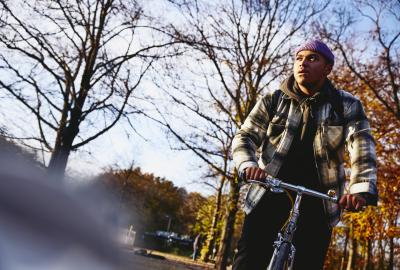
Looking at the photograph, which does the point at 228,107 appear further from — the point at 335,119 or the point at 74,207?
the point at 74,207

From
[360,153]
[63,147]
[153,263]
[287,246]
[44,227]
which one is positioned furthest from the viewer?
[153,263]

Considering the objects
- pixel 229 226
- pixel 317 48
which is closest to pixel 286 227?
pixel 317 48

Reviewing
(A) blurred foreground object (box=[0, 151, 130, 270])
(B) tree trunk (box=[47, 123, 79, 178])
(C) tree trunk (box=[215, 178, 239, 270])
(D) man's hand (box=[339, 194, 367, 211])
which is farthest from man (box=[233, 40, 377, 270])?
(C) tree trunk (box=[215, 178, 239, 270])

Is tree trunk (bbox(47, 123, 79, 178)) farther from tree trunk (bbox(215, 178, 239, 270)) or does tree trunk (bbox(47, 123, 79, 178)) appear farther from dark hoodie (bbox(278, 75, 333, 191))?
dark hoodie (bbox(278, 75, 333, 191))

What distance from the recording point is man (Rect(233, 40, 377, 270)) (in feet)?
8.74

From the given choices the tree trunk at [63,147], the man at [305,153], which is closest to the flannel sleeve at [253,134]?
the man at [305,153]

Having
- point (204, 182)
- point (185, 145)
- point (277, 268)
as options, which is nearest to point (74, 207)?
point (277, 268)

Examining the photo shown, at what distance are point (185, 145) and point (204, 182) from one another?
1085 centimetres

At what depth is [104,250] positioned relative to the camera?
4.43 ft

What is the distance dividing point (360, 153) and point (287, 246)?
0.78 m

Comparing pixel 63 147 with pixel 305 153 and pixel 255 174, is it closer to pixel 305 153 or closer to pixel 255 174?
pixel 305 153

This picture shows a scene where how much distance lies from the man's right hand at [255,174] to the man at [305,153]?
0.53 feet

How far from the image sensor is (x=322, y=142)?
8.75 ft

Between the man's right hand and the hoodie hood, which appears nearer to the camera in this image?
the man's right hand
